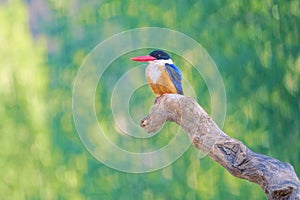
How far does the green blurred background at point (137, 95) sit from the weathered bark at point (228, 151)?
81 cm

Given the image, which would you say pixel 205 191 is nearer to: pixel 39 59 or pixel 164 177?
pixel 164 177

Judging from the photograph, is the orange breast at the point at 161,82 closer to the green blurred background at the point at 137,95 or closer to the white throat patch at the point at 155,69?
the white throat patch at the point at 155,69

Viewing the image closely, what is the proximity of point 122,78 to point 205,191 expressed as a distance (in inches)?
18.0

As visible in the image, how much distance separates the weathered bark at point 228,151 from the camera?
123 centimetres

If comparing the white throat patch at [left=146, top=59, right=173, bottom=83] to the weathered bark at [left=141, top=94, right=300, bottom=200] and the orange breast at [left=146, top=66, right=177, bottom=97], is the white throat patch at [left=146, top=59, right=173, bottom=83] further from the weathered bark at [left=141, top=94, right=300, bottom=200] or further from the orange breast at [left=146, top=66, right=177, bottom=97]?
the weathered bark at [left=141, top=94, right=300, bottom=200]

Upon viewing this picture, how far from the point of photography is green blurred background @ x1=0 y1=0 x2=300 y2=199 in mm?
2145

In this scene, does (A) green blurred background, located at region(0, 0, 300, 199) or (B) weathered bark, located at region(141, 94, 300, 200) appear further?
(A) green blurred background, located at region(0, 0, 300, 199)

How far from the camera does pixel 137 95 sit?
7.00ft

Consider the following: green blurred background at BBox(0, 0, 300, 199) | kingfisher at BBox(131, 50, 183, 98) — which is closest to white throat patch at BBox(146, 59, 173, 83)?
kingfisher at BBox(131, 50, 183, 98)

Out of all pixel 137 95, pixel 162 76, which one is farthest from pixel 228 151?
pixel 137 95

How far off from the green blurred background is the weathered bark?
81cm

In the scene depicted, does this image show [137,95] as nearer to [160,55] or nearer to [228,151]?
[160,55]

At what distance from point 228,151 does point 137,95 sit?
34.7 inches

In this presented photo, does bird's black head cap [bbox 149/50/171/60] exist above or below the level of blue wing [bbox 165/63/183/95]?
above
